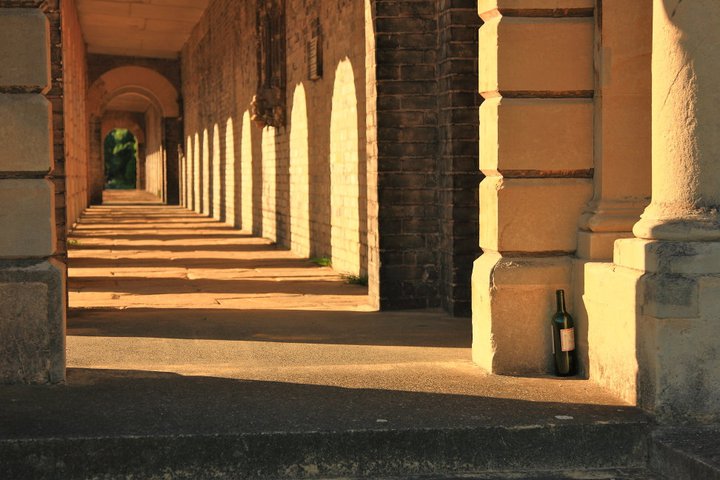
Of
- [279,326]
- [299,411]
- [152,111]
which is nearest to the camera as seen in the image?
[299,411]

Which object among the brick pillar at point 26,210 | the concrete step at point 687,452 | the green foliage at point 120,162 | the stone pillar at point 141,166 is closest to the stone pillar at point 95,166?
the stone pillar at point 141,166

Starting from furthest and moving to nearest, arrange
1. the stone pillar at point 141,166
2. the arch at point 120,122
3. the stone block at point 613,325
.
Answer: the stone pillar at point 141,166 < the arch at point 120,122 < the stone block at point 613,325

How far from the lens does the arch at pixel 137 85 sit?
3259cm

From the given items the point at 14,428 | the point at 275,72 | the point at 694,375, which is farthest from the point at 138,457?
the point at 275,72

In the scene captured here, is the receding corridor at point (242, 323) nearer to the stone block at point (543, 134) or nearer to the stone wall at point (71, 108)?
the stone block at point (543, 134)

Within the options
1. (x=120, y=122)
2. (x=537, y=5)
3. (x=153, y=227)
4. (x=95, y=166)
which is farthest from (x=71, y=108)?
(x=120, y=122)

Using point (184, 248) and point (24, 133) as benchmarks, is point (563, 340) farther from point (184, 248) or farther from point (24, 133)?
point (184, 248)

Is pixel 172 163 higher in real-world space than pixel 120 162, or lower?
lower

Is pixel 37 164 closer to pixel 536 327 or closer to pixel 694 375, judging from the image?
pixel 536 327

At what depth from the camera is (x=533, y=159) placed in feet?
17.9

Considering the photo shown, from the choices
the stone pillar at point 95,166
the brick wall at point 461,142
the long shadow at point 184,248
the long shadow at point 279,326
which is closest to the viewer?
the long shadow at point 279,326

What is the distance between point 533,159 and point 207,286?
5.73m

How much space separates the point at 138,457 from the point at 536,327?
7.02 ft

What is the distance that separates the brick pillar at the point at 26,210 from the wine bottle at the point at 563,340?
7.51 ft
